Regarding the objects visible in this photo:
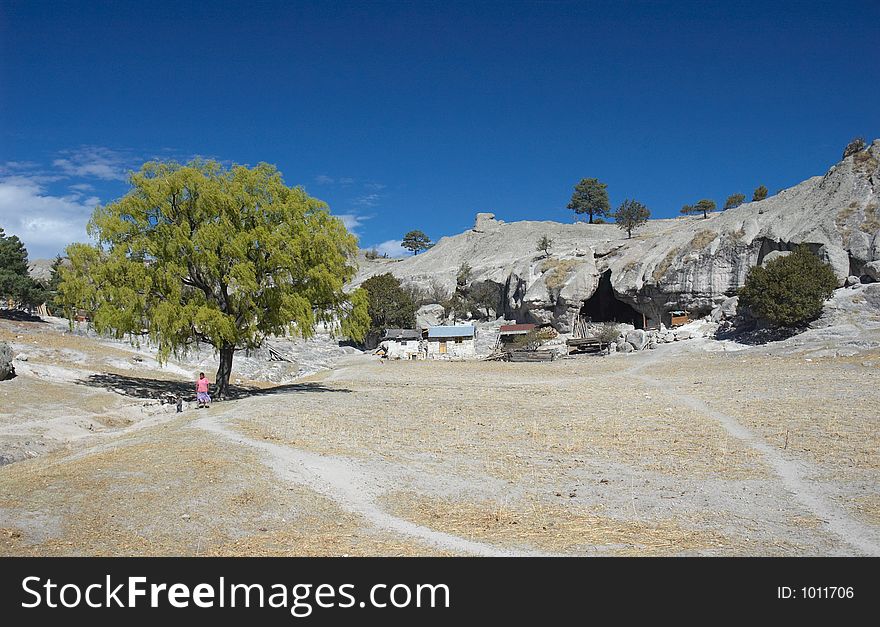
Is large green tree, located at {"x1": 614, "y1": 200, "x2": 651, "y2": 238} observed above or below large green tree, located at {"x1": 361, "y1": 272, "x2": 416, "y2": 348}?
above

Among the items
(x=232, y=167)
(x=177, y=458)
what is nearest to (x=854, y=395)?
(x=177, y=458)

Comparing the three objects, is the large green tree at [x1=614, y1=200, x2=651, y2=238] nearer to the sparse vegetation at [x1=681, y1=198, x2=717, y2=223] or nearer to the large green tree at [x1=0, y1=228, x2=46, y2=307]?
the sparse vegetation at [x1=681, y1=198, x2=717, y2=223]

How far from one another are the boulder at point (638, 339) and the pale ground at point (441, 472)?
27979 mm

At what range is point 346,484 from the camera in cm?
1327

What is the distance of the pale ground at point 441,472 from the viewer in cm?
963

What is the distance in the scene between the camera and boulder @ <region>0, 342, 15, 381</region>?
26250 millimetres

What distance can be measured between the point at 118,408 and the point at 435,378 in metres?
22.1

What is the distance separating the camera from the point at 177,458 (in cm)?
1429

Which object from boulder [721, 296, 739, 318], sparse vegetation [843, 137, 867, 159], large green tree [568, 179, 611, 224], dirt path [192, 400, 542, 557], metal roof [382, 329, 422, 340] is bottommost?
dirt path [192, 400, 542, 557]

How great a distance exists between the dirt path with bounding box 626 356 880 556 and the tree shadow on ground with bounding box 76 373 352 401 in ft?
62.6

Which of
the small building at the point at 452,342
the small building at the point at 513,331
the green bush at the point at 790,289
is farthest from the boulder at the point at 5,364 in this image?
the small building at the point at 513,331

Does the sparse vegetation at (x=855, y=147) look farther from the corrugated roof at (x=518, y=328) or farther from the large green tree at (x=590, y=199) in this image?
the large green tree at (x=590, y=199)

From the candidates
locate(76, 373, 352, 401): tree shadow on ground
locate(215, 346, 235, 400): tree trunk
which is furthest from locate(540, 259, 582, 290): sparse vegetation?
locate(215, 346, 235, 400): tree trunk
